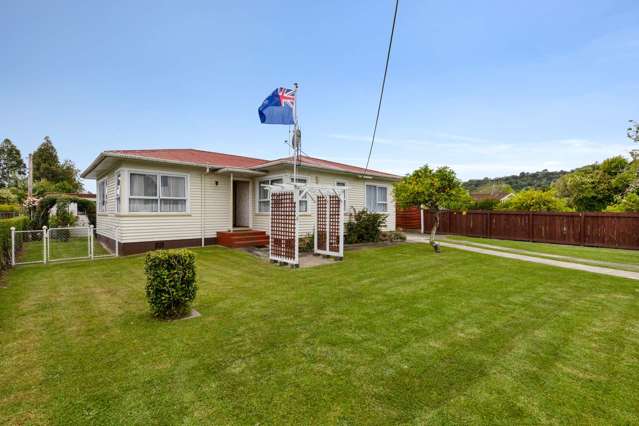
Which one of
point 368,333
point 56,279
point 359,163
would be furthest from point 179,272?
point 359,163

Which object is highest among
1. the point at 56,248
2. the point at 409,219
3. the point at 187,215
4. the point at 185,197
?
the point at 185,197

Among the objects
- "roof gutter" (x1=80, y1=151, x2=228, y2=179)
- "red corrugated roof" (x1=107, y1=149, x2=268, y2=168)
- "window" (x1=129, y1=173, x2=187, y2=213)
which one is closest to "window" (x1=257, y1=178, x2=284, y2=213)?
"red corrugated roof" (x1=107, y1=149, x2=268, y2=168)

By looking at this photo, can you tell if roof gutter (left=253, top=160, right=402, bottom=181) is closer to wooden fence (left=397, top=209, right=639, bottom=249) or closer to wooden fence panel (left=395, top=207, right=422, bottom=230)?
wooden fence (left=397, top=209, right=639, bottom=249)

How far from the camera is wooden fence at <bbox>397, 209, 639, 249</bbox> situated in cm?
1234

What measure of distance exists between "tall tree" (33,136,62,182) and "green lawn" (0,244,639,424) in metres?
39.6

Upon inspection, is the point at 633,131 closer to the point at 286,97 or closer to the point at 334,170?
the point at 334,170

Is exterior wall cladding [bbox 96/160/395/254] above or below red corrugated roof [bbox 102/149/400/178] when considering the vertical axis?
below

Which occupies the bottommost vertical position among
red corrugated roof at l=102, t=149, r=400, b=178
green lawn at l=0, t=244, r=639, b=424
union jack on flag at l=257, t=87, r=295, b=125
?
green lawn at l=0, t=244, r=639, b=424

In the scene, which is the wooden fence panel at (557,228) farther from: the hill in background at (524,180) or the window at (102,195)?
the hill in background at (524,180)

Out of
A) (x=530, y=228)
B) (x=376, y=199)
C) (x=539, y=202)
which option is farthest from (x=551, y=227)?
(x=376, y=199)

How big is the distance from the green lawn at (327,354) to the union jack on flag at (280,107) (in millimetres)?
5406

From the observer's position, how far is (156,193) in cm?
1062

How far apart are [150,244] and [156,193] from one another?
1832 mm

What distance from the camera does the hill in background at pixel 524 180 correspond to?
171ft
